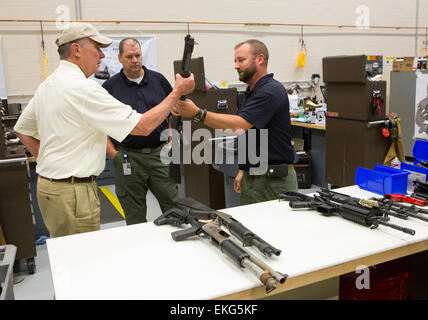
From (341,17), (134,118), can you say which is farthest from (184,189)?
(341,17)

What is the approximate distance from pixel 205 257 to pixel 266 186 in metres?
1.18

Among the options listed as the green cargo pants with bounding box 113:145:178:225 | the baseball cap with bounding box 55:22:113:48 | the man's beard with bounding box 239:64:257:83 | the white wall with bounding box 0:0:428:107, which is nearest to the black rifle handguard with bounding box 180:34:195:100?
the baseball cap with bounding box 55:22:113:48

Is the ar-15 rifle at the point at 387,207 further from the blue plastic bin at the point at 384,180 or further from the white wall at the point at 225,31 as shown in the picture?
the white wall at the point at 225,31

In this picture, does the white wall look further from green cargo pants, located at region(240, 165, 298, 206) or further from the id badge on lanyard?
green cargo pants, located at region(240, 165, 298, 206)

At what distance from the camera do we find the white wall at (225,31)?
5.72 m

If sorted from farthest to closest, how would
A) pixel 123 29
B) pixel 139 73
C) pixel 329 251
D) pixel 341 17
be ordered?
pixel 341 17 < pixel 123 29 < pixel 139 73 < pixel 329 251

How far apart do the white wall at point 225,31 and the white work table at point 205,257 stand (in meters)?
4.78

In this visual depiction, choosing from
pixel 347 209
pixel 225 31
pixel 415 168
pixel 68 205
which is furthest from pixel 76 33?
pixel 225 31

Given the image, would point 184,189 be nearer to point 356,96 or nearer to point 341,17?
point 356,96

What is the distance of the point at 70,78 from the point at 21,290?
1.73m

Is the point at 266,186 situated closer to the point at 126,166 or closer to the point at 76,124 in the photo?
the point at 126,166

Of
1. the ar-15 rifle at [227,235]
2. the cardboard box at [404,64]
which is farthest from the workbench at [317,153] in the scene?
the ar-15 rifle at [227,235]

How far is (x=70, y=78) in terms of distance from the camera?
2.05 meters

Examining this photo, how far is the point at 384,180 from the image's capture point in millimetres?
2207
